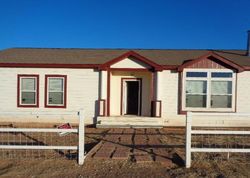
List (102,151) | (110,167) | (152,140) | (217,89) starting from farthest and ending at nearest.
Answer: (217,89), (152,140), (102,151), (110,167)

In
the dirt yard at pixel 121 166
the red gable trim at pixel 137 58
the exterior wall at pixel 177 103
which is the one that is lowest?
the dirt yard at pixel 121 166

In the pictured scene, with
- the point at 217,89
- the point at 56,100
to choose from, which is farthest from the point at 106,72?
the point at 217,89

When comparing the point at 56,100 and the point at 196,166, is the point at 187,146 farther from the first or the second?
the point at 56,100

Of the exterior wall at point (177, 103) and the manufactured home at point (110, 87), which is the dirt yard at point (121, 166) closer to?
the manufactured home at point (110, 87)

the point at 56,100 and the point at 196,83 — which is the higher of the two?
the point at 196,83

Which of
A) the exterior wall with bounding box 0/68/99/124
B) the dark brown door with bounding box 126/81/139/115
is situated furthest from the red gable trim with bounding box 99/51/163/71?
the dark brown door with bounding box 126/81/139/115

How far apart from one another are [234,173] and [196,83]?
381 inches

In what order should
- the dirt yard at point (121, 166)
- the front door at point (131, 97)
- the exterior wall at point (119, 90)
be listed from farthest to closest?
1. the front door at point (131, 97)
2. the exterior wall at point (119, 90)
3. the dirt yard at point (121, 166)

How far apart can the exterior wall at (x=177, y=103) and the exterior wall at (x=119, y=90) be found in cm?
158

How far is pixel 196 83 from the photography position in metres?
16.2

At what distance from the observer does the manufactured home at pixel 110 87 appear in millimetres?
16031

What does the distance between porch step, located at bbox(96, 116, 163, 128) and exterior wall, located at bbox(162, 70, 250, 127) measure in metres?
0.83

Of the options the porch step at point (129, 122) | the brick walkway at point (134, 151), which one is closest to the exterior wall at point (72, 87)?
the porch step at point (129, 122)

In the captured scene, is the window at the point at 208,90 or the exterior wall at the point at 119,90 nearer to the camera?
the window at the point at 208,90
